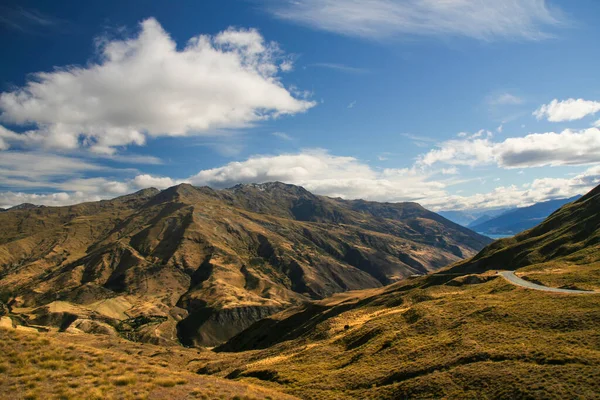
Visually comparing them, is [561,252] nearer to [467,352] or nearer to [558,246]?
[558,246]

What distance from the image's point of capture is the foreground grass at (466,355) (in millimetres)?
26906

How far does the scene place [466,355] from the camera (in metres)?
33.8

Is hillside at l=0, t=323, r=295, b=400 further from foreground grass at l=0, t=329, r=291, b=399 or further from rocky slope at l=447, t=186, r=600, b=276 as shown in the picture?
rocky slope at l=447, t=186, r=600, b=276

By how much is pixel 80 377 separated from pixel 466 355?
3273cm

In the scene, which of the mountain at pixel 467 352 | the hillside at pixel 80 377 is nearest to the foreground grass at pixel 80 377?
the hillside at pixel 80 377

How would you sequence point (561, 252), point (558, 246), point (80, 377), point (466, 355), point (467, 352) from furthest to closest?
point (558, 246), point (561, 252), point (467, 352), point (466, 355), point (80, 377)

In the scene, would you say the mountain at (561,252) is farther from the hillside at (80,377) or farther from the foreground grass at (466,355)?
the hillside at (80,377)

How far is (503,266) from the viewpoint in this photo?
11175 cm

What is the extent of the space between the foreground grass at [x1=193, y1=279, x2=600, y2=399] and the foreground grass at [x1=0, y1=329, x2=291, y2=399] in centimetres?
1568

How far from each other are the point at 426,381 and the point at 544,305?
81.4 ft

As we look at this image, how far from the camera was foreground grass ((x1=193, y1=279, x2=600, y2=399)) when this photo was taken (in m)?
26.9

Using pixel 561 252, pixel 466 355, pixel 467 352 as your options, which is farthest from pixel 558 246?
pixel 466 355

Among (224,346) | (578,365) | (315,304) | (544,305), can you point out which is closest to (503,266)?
(315,304)

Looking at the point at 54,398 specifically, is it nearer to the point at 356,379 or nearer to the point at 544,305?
the point at 356,379
